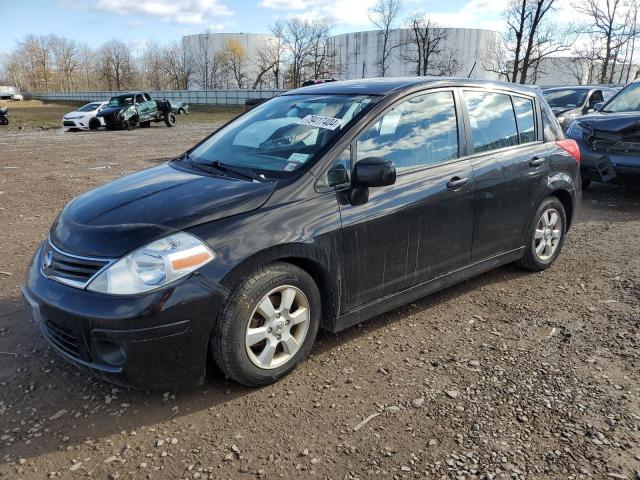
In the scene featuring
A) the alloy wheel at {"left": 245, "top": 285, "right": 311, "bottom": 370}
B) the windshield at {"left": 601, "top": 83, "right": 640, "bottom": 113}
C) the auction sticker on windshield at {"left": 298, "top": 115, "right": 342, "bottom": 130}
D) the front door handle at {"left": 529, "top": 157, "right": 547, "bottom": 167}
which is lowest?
the alloy wheel at {"left": 245, "top": 285, "right": 311, "bottom": 370}

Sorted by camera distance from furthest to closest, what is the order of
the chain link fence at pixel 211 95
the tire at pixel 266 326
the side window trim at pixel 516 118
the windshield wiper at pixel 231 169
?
the chain link fence at pixel 211 95, the side window trim at pixel 516 118, the windshield wiper at pixel 231 169, the tire at pixel 266 326

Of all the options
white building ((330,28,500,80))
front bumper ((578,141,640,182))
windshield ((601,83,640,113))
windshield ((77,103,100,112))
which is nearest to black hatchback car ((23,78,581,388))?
front bumper ((578,141,640,182))

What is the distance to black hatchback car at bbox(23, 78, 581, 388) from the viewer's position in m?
2.59

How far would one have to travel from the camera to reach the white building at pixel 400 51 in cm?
7344

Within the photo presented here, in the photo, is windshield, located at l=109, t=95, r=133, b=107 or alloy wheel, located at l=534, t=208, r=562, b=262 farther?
windshield, located at l=109, t=95, r=133, b=107

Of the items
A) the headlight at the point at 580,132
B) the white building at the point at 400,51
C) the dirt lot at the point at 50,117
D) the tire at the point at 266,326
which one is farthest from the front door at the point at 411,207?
the white building at the point at 400,51

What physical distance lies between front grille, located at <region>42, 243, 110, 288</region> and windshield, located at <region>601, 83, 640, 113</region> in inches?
334

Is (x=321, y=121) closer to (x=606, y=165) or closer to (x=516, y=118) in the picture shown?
(x=516, y=118)

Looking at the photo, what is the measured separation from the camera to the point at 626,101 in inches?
334

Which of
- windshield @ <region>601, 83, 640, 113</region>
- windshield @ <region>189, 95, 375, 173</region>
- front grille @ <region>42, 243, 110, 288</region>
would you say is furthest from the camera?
windshield @ <region>601, 83, 640, 113</region>

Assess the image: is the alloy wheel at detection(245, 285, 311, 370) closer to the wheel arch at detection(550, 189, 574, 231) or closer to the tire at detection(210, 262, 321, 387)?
the tire at detection(210, 262, 321, 387)

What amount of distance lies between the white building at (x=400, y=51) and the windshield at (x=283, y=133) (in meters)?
71.2

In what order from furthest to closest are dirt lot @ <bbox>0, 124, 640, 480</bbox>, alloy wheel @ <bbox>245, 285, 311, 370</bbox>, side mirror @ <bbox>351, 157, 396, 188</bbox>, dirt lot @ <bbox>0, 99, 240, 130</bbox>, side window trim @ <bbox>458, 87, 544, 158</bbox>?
dirt lot @ <bbox>0, 99, 240, 130</bbox>, side window trim @ <bbox>458, 87, 544, 158</bbox>, side mirror @ <bbox>351, 157, 396, 188</bbox>, alloy wheel @ <bbox>245, 285, 311, 370</bbox>, dirt lot @ <bbox>0, 124, 640, 480</bbox>

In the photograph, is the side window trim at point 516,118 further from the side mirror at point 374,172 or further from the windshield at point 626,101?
the windshield at point 626,101
